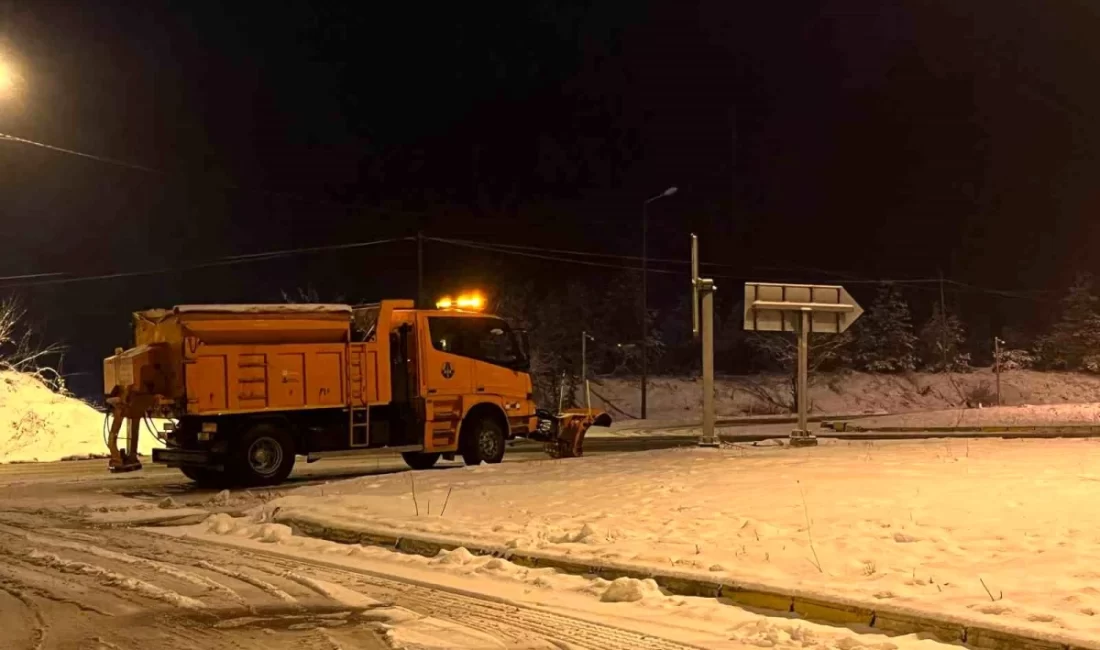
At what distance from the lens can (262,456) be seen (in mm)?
15320

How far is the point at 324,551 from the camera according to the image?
9.62 metres

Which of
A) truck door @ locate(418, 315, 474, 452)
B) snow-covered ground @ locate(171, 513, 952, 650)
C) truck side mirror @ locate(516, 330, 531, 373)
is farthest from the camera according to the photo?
truck side mirror @ locate(516, 330, 531, 373)

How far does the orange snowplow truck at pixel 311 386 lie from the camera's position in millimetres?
14773

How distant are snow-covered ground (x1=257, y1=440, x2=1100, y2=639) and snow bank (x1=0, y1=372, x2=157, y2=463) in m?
13.2

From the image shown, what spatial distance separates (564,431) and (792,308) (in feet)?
17.2

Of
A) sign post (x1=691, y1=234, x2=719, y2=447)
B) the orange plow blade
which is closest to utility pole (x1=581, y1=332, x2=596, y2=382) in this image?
the orange plow blade

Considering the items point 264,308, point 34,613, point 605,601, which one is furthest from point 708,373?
point 34,613

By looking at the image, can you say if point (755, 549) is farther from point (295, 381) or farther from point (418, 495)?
point (295, 381)

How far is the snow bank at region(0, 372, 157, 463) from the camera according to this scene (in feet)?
76.0

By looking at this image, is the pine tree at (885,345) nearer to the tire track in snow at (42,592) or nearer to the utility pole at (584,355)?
the utility pole at (584,355)

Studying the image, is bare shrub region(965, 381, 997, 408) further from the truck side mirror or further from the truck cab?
the truck cab

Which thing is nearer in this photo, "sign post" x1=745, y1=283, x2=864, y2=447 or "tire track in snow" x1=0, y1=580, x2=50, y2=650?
"tire track in snow" x1=0, y1=580, x2=50, y2=650

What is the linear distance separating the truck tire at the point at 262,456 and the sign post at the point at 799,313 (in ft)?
30.0

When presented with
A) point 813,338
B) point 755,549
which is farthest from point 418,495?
point 813,338
